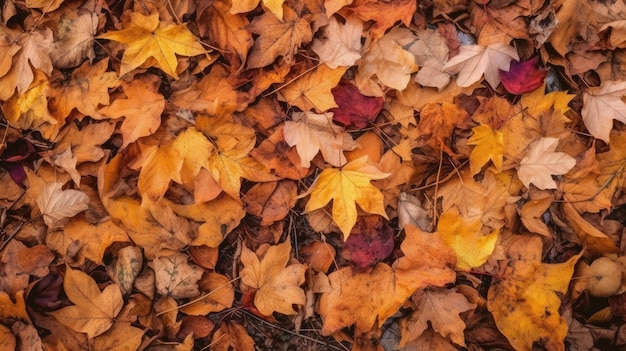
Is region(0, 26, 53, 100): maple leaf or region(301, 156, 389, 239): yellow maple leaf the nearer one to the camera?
region(301, 156, 389, 239): yellow maple leaf

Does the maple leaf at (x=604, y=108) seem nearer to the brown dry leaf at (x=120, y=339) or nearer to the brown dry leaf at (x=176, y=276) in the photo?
the brown dry leaf at (x=176, y=276)

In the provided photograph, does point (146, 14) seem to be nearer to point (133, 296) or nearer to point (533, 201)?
point (133, 296)

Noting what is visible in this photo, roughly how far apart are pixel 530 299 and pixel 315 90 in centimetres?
84

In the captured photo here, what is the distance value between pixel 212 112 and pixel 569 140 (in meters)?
1.05

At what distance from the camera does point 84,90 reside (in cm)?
166

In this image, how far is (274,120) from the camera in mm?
1653

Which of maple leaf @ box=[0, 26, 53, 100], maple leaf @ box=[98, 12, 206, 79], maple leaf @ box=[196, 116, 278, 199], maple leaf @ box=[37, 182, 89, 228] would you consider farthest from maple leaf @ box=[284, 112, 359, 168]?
maple leaf @ box=[0, 26, 53, 100]

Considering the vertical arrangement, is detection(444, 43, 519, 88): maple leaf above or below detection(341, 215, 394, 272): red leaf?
above

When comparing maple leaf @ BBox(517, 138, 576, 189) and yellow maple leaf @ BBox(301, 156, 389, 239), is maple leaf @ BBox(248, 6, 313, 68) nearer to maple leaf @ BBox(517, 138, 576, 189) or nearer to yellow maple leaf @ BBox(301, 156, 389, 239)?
yellow maple leaf @ BBox(301, 156, 389, 239)

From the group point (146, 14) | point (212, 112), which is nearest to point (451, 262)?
point (212, 112)

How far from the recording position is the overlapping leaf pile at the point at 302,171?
1.58 metres

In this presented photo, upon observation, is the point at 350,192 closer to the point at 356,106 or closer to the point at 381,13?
the point at 356,106

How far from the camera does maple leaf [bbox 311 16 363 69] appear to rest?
1630 mm

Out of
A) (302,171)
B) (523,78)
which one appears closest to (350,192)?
(302,171)
